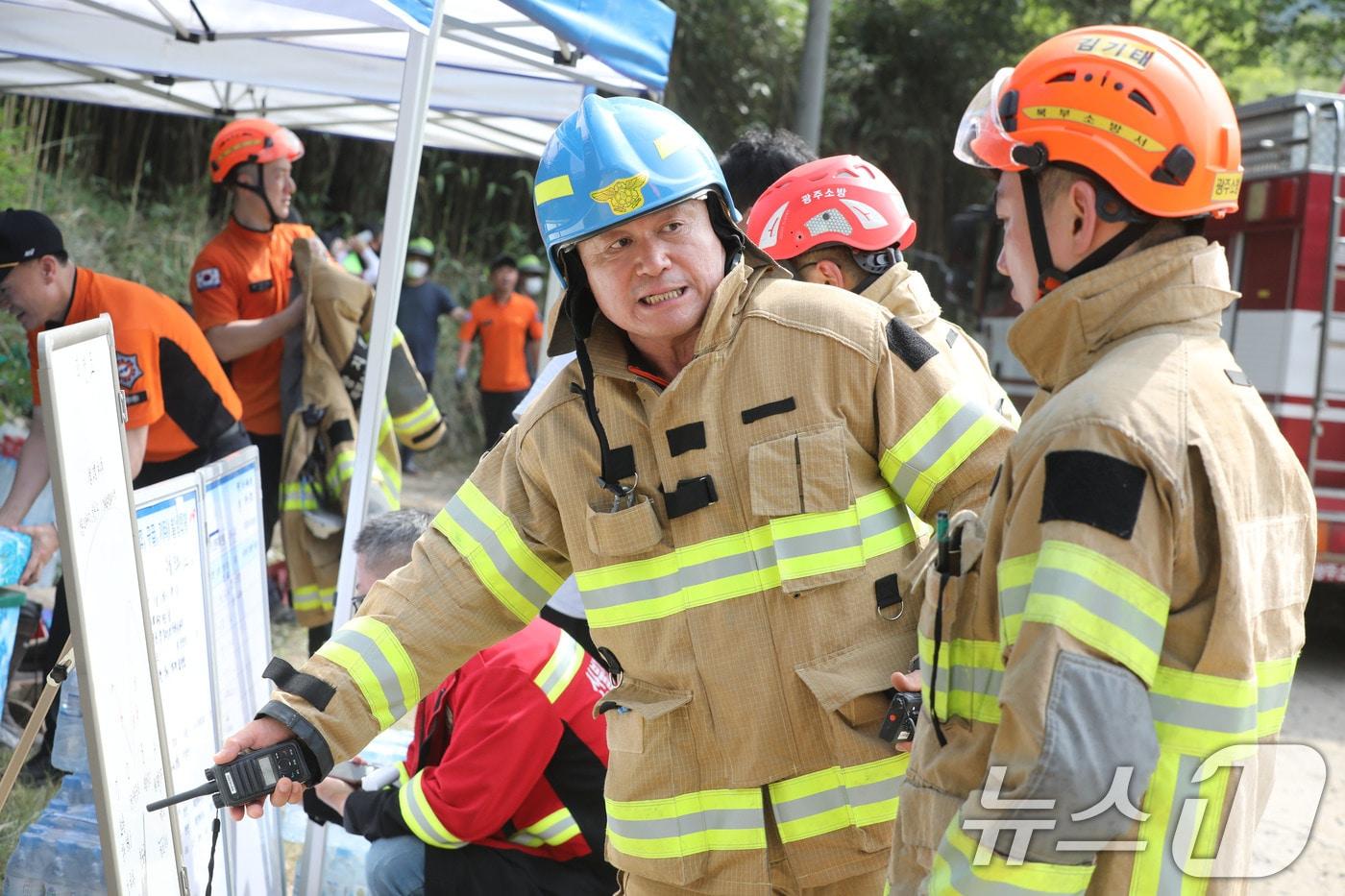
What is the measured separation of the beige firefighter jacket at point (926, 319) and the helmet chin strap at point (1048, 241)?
4.10 ft

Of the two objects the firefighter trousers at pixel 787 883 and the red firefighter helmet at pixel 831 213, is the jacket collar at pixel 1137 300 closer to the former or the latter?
the firefighter trousers at pixel 787 883

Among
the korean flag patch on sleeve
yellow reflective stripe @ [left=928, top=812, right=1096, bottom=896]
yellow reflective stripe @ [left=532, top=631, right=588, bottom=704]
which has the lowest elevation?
yellow reflective stripe @ [left=532, top=631, right=588, bottom=704]

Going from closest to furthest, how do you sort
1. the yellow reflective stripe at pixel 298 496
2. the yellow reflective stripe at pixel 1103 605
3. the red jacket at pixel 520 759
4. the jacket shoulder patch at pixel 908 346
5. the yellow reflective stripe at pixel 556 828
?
the yellow reflective stripe at pixel 1103 605 < the jacket shoulder patch at pixel 908 346 < the red jacket at pixel 520 759 < the yellow reflective stripe at pixel 556 828 < the yellow reflective stripe at pixel 298 496

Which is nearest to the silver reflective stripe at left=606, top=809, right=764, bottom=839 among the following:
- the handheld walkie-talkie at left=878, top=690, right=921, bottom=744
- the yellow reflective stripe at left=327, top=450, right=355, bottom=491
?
the handheld walkie-talkie at left=878, top=690, right=921, bottom=744

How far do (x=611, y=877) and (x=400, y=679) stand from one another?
3.60ft

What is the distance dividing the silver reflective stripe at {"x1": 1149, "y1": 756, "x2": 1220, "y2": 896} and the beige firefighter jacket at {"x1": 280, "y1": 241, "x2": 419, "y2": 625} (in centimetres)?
417

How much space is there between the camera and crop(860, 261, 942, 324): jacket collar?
3232 mm

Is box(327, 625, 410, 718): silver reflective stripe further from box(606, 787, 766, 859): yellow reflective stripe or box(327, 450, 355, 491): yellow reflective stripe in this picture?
box(327, 450, 355, 491): yellow reflective stripe

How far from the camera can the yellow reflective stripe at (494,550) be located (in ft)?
8.40

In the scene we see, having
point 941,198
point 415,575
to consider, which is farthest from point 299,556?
point 941,198

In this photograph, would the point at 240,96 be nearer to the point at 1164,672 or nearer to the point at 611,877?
the point at 611,877

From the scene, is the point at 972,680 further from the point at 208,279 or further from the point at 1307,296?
the point at 1307,296

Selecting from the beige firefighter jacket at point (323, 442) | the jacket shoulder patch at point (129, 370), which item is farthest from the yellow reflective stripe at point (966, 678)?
the beige firefighter jacket at point (323, 442)

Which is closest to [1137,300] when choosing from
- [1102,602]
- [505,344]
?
[1102,602]
